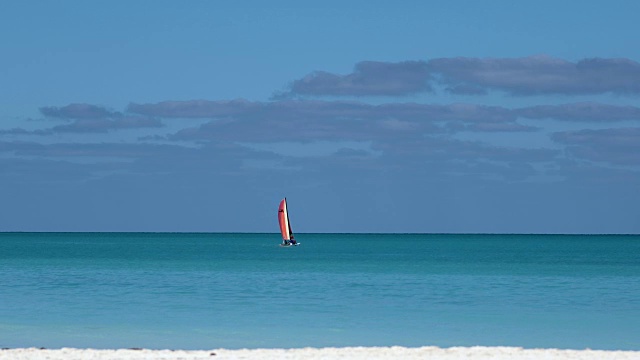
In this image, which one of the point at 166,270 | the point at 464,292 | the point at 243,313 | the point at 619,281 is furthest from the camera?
the point at 166,270

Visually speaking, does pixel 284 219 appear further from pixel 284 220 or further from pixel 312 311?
pixel 312 311

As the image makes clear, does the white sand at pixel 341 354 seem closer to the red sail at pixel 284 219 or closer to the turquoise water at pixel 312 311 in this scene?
the turquoise water at pixel 312 311

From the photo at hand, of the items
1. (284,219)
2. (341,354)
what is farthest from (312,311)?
(284,219)

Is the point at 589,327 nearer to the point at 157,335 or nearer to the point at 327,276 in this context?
the point at 157,335

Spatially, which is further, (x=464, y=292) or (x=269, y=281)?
(x=269, y=281)

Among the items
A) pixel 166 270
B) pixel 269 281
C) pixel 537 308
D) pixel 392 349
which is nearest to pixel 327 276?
pixel 269 281

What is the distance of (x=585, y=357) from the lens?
2223 centimetres

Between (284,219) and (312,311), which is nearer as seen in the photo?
(312,311)

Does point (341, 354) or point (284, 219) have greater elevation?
A: point (284, 219)

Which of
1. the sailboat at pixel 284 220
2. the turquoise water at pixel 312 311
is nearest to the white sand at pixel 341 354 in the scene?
the turquoise water at pixel 312 311

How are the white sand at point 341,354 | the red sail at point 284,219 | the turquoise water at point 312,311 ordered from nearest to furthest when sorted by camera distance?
1. the white sand at point 341,354
2. the turquoise water at point 312,311
3. the red sail at point 284,219

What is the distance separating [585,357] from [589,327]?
1203cm

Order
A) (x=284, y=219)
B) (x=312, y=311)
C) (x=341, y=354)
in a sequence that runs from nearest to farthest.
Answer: (x=341, y=354)
(x=312, y=311)
(x=284, y=219)

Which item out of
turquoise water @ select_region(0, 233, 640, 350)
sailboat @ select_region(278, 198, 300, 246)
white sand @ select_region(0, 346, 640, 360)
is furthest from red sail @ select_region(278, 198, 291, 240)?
white sand @ select_region(0, 346, 640, 360)
